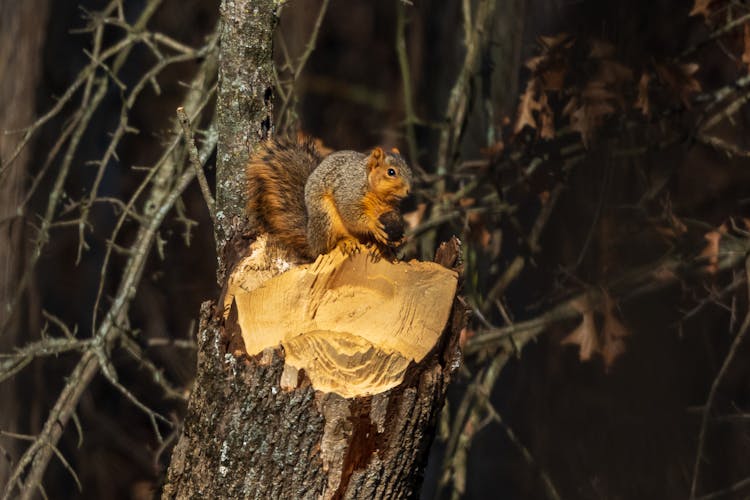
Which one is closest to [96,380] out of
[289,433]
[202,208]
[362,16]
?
[202,208]

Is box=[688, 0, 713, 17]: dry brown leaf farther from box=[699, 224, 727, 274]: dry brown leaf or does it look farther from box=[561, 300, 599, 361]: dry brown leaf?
box=[561, 300, 599, 361]: dry brown leaf

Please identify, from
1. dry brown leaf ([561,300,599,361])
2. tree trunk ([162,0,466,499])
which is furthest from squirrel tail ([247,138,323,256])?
dry brown leaf ([561,300,599,361])

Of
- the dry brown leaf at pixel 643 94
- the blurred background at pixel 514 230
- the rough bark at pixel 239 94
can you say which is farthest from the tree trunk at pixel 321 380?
the dry brown leaf at pixel 643 94

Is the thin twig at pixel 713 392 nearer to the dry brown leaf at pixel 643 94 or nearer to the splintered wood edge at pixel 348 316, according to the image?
the dry brown leaf at pixel 643 94

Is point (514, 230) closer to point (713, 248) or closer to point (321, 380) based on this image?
point (713, 248)

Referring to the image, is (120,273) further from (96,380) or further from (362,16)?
(362,16)

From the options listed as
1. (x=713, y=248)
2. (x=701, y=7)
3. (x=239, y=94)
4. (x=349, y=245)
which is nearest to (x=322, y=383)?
(x=349, y=245)
